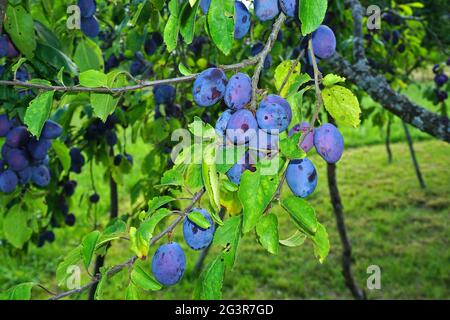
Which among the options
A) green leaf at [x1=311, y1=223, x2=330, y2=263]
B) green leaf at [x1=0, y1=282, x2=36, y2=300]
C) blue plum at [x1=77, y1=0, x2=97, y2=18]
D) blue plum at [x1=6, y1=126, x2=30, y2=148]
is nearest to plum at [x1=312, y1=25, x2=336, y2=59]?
green leaf at [x1=311, y1=223, x2=330, y2=263]

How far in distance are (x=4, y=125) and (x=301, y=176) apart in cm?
105

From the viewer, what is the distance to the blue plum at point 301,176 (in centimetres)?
72

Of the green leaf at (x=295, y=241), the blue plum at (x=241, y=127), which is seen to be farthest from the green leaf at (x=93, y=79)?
the green leaf at (x=295, y=241)

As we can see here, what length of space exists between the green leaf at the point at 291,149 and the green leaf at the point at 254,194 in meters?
0.04

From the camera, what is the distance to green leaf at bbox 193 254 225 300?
72 cm

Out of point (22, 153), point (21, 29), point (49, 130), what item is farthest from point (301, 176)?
point (22, 153)

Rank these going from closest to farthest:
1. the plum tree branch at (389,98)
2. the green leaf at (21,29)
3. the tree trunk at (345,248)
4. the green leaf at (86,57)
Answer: the green leaf at (21,29)
the plum tree branch at (389,98)
the green leaf at (86,57)
the tree trunk at (345,248)

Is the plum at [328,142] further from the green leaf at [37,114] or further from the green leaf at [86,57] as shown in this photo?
the green leaf at [86,57]

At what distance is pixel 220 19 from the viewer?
2.38 ft

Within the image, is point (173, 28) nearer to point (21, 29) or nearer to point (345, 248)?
point (21, 29)

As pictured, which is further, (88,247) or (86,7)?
(86,7)

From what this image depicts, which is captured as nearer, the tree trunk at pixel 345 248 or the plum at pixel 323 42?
the plum at pixel 323 42

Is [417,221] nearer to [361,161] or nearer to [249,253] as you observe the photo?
[249,253]
